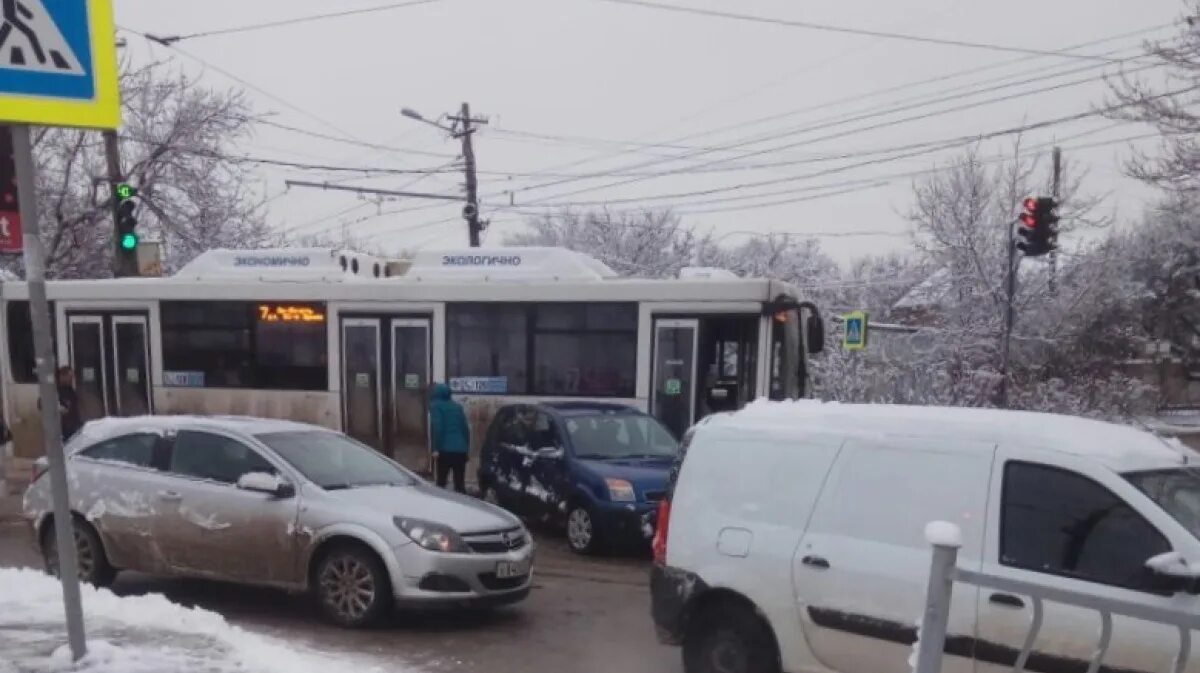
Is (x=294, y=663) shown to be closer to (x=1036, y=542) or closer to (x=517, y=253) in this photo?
(x=1036, y=542)

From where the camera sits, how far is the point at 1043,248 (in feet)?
59.9

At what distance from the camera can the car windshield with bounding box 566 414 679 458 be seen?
42.1 ft

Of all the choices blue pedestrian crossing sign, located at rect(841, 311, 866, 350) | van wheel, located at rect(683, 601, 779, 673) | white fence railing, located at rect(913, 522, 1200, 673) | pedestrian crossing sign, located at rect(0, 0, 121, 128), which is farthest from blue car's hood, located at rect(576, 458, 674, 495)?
blue pedestrian crossing sign, located at rect(841, 311, 866, 350)

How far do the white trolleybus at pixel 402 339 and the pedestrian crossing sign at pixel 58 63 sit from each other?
10120 mm

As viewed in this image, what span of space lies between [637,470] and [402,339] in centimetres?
560

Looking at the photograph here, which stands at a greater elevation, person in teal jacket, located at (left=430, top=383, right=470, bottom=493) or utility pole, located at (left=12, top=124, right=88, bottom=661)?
utility pole, located at (left=12, top=124, right=88, bottom=661)

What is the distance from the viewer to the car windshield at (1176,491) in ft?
18.1

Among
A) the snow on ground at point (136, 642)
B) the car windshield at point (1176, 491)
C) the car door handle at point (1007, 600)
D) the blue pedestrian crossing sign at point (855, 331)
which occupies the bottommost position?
the snow on ground at point (136, 642)

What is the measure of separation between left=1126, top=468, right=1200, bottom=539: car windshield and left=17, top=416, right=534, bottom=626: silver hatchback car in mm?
4864

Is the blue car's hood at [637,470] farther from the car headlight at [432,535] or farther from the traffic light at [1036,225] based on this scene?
the traffic light at [1036,225]

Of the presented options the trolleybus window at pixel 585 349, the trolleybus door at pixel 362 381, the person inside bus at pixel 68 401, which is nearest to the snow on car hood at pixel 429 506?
the trolleybus window at pixel 585 349

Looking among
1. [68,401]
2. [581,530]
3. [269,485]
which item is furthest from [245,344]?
[269,485]

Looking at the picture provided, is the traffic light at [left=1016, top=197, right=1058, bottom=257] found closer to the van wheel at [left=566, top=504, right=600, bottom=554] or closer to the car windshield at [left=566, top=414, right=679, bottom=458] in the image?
the car windshield at [left=566, top=414, right=679, bottom=458]

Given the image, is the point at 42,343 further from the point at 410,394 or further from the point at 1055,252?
the point at 1055,252
